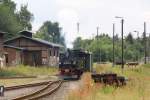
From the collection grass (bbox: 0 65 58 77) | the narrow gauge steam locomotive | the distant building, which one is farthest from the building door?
the narrow gauge steam locomotive

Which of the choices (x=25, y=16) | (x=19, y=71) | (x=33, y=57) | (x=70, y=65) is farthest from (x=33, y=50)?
(x=25, y=16)

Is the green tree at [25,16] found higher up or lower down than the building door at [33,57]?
higher up

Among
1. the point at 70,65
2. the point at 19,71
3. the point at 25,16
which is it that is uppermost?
the point at 25,16

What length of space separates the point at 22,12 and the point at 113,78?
359 feet

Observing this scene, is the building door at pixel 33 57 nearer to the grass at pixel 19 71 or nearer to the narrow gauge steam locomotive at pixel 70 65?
the grass at pixel 19 71

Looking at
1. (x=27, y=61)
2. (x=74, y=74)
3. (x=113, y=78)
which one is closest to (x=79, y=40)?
(x=27, y=61)

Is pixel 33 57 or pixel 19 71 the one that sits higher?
pixel 33 57

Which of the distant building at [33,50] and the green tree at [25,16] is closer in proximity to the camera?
the distant building at [33,50]

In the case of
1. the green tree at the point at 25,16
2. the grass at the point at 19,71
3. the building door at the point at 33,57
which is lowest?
the grass at the point at 19,71

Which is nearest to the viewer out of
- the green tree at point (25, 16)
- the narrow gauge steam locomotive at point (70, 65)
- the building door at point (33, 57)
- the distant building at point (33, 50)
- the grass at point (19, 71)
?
the narrow gauge steam locomotive at point (70, 65)

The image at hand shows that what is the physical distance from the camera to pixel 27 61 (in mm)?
72750

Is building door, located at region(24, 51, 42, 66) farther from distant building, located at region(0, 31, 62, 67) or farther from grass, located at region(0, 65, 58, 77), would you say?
grass, located at region(0, 65, 58, 77)

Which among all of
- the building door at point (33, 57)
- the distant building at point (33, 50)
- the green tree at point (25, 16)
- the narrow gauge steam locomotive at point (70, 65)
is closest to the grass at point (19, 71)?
the narrow gauge steam locomotive at point (70, 65)

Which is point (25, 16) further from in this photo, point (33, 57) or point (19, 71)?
point (19, 71)
